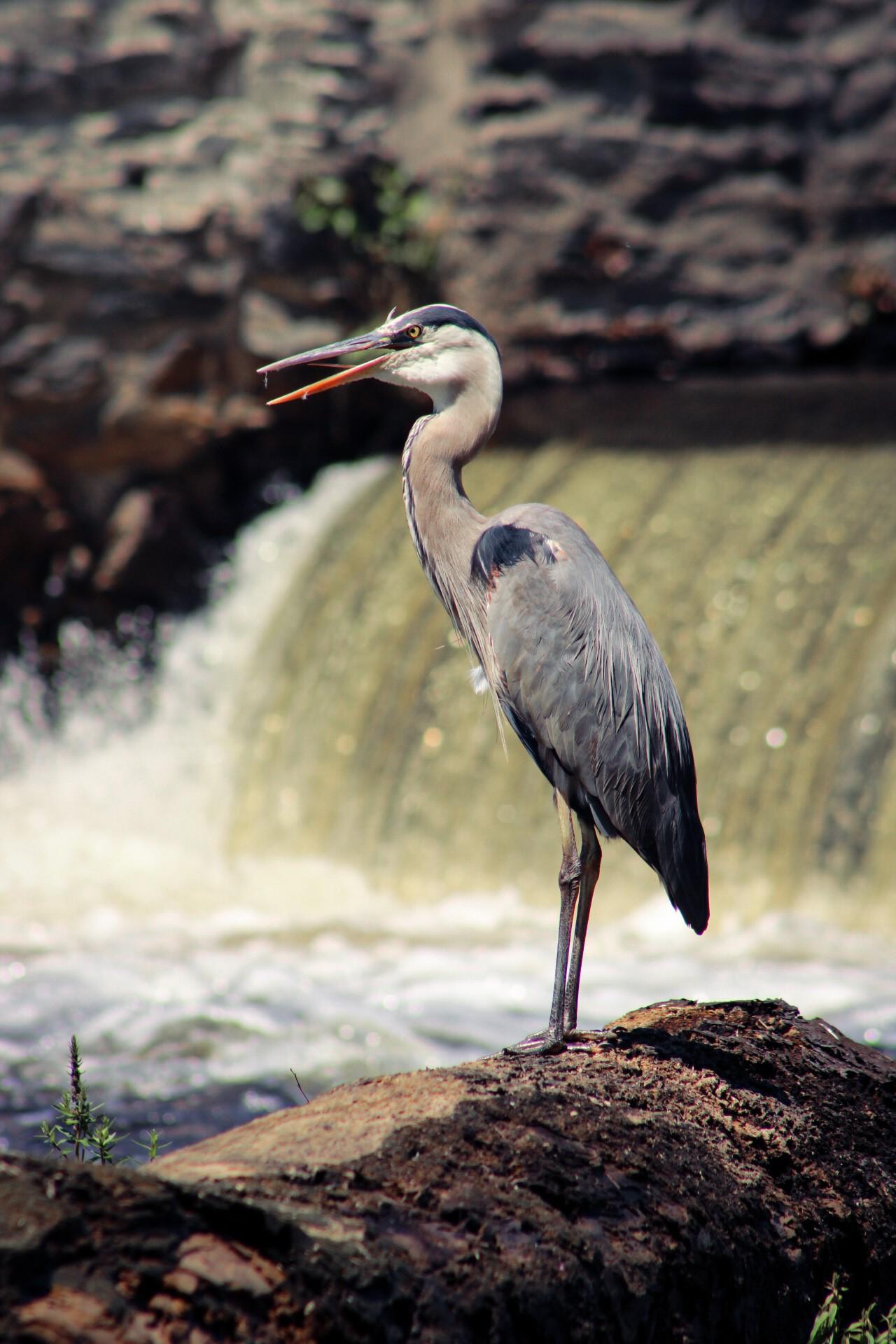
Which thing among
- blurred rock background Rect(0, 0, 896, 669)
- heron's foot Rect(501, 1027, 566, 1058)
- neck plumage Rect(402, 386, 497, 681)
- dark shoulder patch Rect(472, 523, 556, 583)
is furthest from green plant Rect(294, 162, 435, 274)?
heron's foot Rect(501, 1027, 566, 1058)

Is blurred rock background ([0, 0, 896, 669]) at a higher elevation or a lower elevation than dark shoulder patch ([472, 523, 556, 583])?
higher

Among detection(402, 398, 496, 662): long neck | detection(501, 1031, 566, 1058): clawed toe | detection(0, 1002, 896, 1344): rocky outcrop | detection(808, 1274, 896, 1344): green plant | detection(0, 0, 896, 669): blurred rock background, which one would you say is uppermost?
detection(0, 0, 896, 669): blurred rock background

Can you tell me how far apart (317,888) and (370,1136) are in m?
5.39

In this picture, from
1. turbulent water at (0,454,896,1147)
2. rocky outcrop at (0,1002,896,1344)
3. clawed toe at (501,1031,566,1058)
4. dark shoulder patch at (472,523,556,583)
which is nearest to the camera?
rocky outcrop at (0,1002,896,1344)

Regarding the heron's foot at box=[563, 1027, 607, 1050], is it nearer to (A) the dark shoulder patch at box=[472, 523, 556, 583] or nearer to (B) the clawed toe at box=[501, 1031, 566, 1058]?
(B) the clawed toe at box=[501, 1031, 566, 1058]

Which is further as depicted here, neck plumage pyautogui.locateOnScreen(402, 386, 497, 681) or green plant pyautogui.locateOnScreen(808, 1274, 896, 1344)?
neck plumage pyautogui.locateOnScreen(402, 386, 497, 681)

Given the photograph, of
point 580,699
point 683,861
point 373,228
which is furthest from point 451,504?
point 373,228

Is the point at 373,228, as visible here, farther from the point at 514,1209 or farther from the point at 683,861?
the point at 514,1209

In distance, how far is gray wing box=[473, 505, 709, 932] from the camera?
299 cm

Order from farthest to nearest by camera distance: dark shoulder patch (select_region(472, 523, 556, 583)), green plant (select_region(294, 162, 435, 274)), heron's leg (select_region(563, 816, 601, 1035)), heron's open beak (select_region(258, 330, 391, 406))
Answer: green plant (select_region(294, 162, 435, 274)) < heron's open beak (select_region(258, 330, 391, 406)) < dark shoulder patch (select_region(472, 523, 556, 583)) < heron's leg (select_region(563, 816, 601, 1035))

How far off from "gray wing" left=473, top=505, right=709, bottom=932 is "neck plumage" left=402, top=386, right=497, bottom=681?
15 centimetres

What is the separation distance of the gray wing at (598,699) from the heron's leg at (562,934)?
61 millimetres

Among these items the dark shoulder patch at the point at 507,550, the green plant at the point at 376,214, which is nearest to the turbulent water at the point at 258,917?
the green plant at the point at 376,214

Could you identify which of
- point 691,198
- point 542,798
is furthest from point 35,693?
point 691,198
